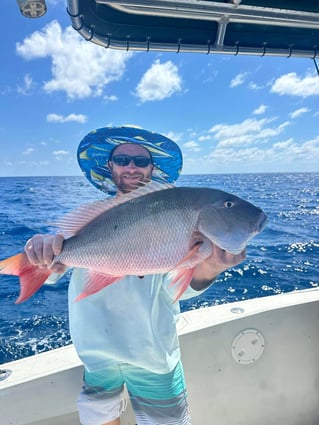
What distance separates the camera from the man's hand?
151cm

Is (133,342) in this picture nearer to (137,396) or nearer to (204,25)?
(137,396)

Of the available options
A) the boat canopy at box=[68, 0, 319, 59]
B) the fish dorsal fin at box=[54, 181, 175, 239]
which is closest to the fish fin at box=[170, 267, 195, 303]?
the fish dorsal fin at box=[54, 181, 175, 239]

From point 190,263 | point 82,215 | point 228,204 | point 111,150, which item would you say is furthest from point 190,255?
point 111,150

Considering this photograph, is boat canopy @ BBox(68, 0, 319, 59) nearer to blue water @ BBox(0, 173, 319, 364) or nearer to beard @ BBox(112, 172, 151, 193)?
beard @ BBox(112, 172, 151, 193)

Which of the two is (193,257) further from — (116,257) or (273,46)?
(273,46)

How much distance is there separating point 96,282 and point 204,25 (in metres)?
1.85

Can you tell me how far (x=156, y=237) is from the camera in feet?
4.95

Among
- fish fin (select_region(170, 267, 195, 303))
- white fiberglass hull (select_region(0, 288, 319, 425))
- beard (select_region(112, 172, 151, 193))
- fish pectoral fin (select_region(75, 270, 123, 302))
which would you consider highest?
beard (select_region(112, 172, 151, 193))

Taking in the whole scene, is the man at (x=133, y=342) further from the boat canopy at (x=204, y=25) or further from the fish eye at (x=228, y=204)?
the boat canopy at (x=204, y=25)

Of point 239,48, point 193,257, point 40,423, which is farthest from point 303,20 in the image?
point 40,423

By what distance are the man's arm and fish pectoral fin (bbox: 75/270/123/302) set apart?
47 centimetres

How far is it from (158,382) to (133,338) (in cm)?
30

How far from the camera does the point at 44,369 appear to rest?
2.27m

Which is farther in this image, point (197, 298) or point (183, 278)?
point (197, 298)
